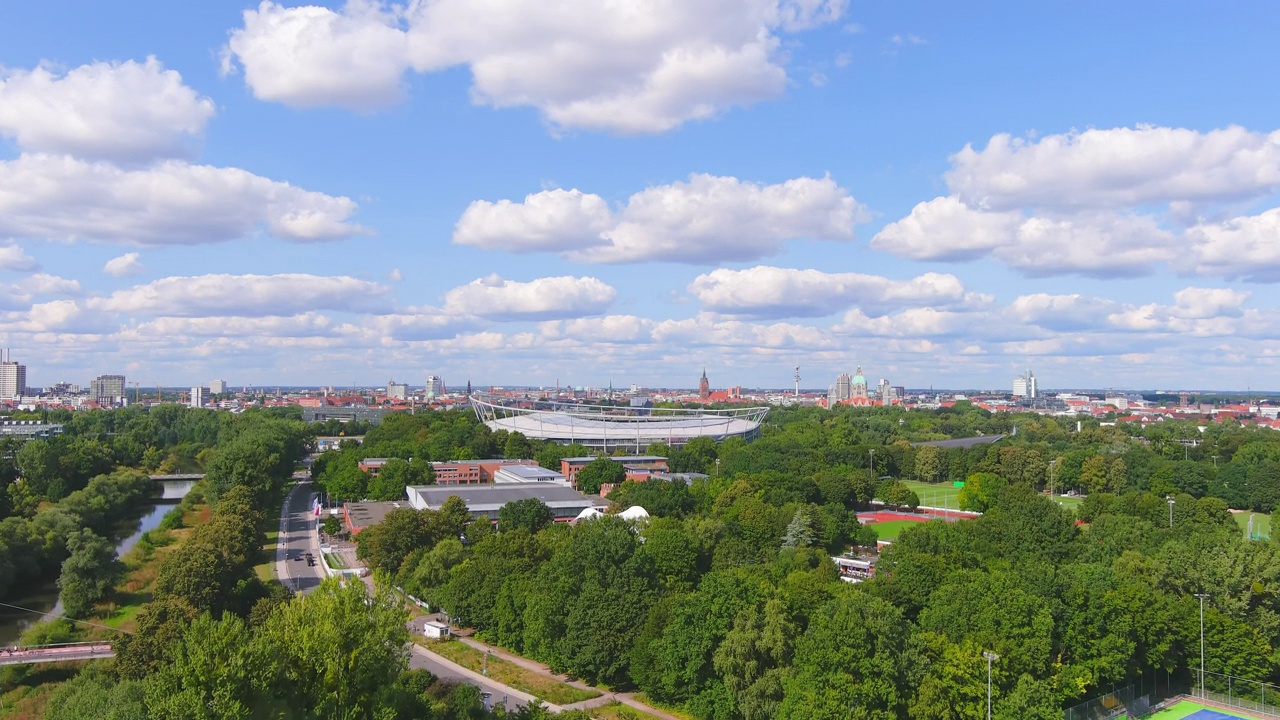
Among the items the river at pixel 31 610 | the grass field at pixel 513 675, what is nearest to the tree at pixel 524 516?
the grass field at pixel 513 675

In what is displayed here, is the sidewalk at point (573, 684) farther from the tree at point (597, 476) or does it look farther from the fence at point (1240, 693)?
the tree at point (597, 476)

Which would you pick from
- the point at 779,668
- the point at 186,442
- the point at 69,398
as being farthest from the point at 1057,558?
the point at 69,398

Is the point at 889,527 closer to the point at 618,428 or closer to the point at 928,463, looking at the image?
the point at 928,463

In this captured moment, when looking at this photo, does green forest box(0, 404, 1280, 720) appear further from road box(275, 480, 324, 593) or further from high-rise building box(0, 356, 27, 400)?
high-rise building box(0, 356, 27, 400)

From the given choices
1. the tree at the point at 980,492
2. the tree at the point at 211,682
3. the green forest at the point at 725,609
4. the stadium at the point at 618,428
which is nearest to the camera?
the tree at the point at 211,682

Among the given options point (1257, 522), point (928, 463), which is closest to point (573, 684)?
point (1257, 522)

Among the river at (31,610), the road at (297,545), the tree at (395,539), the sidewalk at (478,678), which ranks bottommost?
the river at (31,610)
